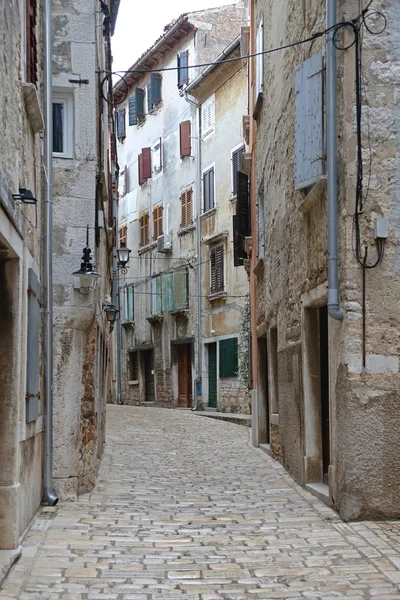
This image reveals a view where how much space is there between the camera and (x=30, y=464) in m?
8.02

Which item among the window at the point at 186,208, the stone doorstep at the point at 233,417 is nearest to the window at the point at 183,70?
the window at the point at 186,208

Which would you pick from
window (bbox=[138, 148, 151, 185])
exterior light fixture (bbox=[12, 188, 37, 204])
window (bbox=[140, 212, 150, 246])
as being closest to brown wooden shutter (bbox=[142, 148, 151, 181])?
window (bbox=[138, 148, 151, 185])

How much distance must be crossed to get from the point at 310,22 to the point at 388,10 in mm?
1718

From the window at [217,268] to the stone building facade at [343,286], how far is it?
50.0 feet

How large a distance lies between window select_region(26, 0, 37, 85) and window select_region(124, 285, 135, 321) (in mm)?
28122

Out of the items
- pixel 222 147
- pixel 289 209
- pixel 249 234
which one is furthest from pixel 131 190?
pixel 289 209

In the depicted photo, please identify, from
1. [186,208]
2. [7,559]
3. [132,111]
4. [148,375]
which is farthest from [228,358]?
[7,559]

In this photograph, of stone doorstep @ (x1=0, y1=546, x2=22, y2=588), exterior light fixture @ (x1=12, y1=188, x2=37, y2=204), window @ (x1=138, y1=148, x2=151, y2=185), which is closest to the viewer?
stone doorstep @ (x1=0, y1=546, x2=22, y2=588)

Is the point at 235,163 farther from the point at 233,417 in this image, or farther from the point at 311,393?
the point at 311,393

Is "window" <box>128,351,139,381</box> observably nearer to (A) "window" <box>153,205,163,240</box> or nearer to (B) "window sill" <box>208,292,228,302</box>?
(A) "window" <box>153,205,163,240</box>

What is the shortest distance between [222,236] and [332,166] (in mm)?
19075

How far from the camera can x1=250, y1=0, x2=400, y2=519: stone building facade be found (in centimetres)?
822

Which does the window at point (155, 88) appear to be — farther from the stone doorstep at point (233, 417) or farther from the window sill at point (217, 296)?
the stone doorstep at point (233, 417)

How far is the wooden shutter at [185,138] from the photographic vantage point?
30.9 m
